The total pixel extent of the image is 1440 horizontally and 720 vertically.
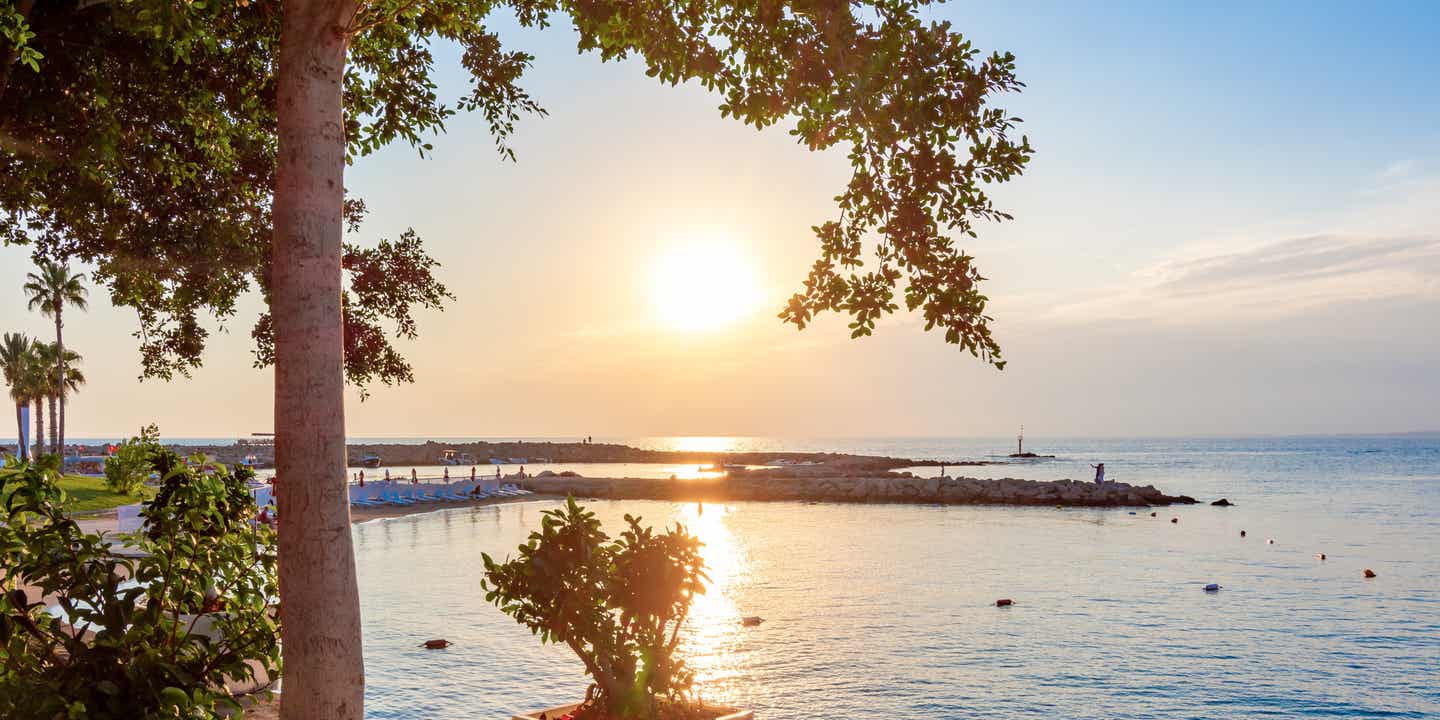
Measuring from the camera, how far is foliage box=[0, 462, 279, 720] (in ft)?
19.1

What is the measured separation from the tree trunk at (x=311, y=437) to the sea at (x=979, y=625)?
1065 cm

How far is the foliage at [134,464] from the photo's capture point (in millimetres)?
Result: 7630

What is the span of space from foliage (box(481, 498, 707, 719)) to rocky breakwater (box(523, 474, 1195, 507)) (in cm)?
6212

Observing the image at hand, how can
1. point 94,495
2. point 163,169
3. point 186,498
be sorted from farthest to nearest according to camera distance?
1. point 94,495
2. point 163,169
3. point 186,498

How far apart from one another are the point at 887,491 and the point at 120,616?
67.4 m

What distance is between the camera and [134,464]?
26.0ft

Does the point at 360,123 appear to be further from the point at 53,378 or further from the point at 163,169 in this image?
the point at 53,378

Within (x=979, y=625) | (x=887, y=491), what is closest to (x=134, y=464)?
(x=979, y=625)

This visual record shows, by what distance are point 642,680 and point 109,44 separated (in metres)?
7.98

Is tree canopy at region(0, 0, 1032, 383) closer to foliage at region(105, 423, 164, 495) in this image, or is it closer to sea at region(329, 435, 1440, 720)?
foliage at region(105, 423, 164, 495)

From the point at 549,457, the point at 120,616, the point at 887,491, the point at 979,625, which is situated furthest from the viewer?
the point at 549,457

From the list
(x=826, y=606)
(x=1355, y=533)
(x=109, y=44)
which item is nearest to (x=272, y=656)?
(x=109, y=44)

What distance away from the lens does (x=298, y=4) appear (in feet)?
16.4

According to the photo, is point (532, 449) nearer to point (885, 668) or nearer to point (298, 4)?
point (885, 668)
